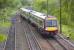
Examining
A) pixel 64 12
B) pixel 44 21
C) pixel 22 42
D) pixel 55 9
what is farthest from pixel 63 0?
pixel 22 42

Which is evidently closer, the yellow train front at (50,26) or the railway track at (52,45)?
the railway track at (52,45)

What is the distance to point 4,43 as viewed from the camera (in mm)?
30641

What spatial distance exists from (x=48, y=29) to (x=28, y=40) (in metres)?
2.89

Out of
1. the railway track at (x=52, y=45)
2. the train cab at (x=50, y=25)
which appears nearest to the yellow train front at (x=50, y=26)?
the train cab at (x=50, y=25)

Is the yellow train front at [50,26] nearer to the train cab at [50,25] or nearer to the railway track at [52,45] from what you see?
the train cab at [50,25]

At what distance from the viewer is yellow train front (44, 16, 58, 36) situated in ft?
109

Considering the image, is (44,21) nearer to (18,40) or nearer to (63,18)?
(18,40)

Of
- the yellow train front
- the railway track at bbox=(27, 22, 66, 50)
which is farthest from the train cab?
the railway track at bbox=(27, 22, 66, 50)

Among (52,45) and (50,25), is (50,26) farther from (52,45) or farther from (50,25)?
(52,45)

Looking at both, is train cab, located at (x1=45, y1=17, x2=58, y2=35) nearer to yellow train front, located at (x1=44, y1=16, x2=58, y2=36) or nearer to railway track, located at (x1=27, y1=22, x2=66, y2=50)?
yellow train front, located at (x1=44, y1=16, x2=58, y2=36)

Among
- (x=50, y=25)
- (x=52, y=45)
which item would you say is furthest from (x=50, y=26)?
(x=52, y=45)

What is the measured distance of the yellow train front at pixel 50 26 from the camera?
33.2 meters

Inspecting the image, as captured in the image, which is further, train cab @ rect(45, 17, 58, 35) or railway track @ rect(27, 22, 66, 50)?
train cab @ rect(45, 17, 58, 35)

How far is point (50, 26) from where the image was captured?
3366cm
